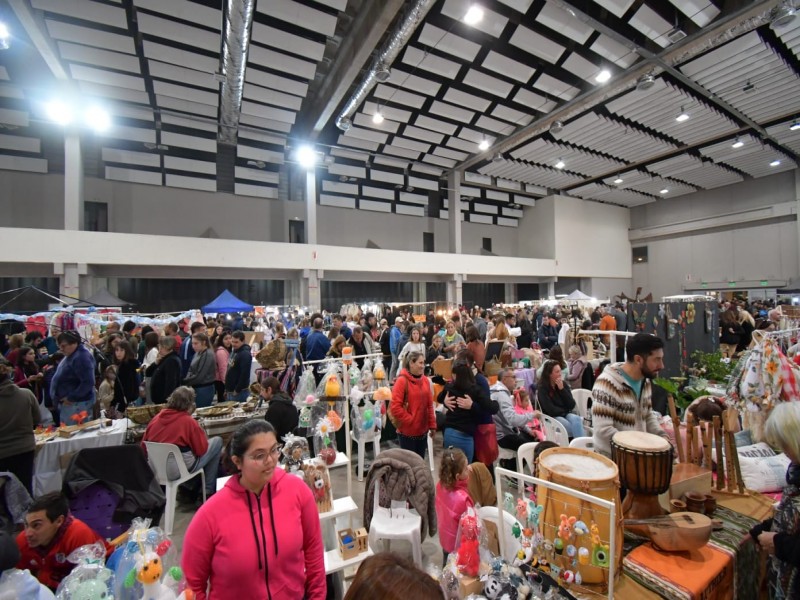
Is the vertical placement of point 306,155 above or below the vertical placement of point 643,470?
above

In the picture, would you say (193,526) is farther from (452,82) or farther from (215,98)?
(215,98)

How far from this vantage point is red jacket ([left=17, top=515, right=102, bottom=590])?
181cm

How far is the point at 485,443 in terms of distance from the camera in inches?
114

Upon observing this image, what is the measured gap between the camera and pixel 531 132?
10953mm

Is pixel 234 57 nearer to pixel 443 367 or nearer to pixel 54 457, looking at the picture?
pixel 443 367

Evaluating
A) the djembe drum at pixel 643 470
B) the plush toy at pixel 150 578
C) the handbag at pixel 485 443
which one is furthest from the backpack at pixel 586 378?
the plush toy at pixel 150 578

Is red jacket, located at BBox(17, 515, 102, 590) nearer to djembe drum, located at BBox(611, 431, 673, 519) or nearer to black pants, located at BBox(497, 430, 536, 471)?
djembe drum, located at BBox(611, 431, 673, 519)

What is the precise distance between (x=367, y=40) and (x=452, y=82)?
2.30m

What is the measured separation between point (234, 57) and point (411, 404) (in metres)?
7.07

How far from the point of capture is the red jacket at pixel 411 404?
126 inches

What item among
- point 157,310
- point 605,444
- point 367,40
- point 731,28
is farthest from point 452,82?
point 157,310

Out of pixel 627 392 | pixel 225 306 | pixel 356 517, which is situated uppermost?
pixel 225 306

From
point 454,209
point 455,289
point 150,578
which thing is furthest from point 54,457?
point 454,209

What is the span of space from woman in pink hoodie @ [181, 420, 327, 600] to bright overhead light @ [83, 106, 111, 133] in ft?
31.8
